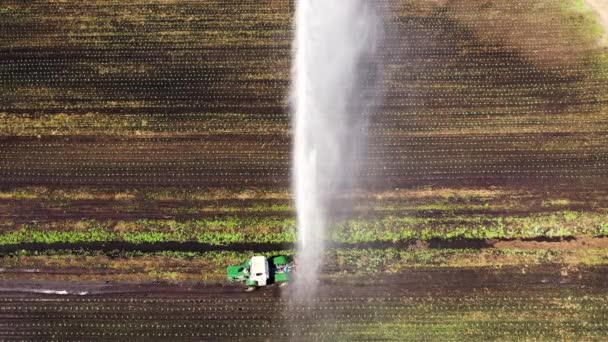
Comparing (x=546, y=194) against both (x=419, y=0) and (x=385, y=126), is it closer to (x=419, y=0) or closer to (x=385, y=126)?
(x=385, y=126)

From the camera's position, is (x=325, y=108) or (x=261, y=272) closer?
(x=261, y=272)

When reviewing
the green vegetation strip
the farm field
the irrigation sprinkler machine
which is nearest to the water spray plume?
the farm field

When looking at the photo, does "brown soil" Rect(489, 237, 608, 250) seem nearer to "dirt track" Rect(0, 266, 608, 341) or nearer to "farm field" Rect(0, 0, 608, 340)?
"farm field" Rect(0, 0, 608, 340)

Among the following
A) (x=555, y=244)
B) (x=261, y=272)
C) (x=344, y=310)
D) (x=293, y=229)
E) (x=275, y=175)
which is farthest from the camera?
(x=275, y=175)

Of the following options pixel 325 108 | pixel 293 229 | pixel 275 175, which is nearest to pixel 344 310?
pixel 293 229

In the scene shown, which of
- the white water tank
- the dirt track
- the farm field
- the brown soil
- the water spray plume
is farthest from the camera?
the water spray plume

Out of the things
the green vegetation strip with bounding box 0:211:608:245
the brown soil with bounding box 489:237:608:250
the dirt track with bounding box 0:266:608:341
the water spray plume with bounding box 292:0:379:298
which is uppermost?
the water spray plume with bounding box 292:0:379:298

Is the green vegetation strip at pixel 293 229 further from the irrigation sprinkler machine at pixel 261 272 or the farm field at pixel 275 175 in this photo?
the irrigation sprinkler machine at pixel 261 272

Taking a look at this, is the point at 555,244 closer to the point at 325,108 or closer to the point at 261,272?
the point at 325,108
